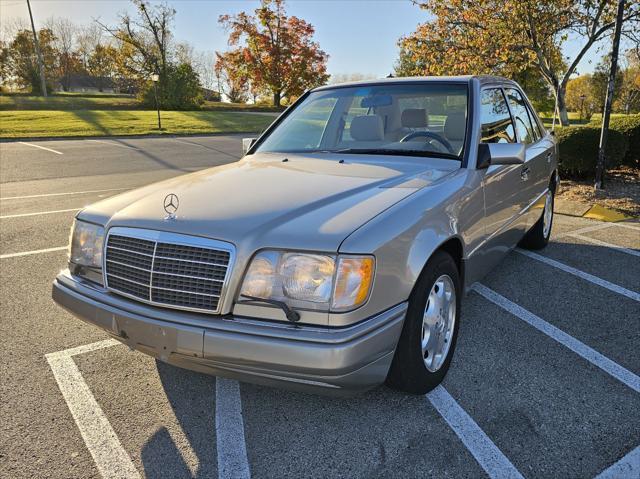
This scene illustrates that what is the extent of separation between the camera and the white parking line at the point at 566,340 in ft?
9.06

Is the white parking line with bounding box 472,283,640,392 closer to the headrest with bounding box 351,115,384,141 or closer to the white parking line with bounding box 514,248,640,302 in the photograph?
the white parking line with bounding box 514,248,640,302

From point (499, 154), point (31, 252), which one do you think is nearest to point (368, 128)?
point (499, 154)

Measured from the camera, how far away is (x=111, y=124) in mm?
25531

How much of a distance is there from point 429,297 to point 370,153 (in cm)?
121

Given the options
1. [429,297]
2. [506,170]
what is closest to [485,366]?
[429,297]

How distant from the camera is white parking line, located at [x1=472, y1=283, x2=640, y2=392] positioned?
2.76m

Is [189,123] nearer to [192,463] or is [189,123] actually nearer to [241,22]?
[241,22]

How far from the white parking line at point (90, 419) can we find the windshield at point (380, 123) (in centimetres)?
200

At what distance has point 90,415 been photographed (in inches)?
96.3

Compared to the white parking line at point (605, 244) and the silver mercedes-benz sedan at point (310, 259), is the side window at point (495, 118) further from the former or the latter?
the white parking line at point (605, 244)

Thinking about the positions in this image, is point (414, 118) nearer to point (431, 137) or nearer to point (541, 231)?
point (431, 137)

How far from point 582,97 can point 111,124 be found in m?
50.4

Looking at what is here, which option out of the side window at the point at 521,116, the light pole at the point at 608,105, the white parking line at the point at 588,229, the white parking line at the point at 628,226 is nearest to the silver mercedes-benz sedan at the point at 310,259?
the side window at the point at 521,116

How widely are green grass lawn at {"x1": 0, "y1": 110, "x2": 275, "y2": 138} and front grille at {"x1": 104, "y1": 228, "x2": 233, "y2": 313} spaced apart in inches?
839
